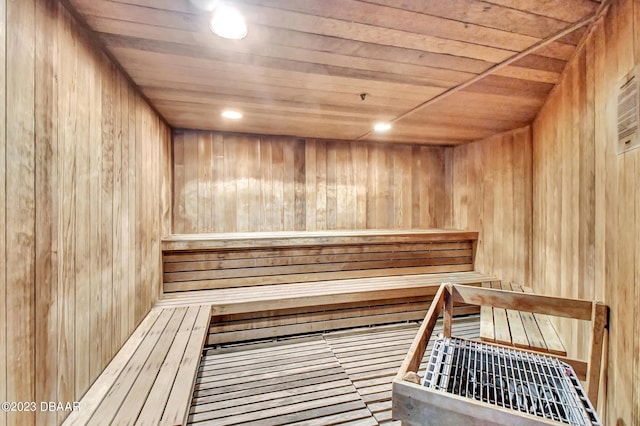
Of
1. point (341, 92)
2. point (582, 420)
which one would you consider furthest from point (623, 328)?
point (341, 92)

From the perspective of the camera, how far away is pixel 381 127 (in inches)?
114

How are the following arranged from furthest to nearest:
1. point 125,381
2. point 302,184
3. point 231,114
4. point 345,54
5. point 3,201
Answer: point 302,184
point 231,114
point 345,54
point 125,381
point 3,201

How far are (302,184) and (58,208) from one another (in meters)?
2.53

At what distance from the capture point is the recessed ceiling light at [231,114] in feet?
7.88

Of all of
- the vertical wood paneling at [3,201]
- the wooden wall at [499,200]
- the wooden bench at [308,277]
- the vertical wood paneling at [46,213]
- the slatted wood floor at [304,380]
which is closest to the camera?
the vertical wood paneling at [3,201]

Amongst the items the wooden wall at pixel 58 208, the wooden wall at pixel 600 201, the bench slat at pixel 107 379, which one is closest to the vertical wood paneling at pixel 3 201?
the wooden wall at pixel 58 208

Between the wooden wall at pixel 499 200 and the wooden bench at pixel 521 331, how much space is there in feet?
2.74

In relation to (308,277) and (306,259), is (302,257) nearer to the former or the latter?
(306,259)

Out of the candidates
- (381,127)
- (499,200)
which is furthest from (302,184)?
(499,200)

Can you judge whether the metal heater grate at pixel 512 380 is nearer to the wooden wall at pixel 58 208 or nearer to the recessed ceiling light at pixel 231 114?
the wooden wall at pixel 58 208

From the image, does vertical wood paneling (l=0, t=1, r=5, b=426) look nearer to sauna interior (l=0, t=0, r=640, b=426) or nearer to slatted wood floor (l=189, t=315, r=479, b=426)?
sauna interior (l=0, t=0, r=640, b=426)

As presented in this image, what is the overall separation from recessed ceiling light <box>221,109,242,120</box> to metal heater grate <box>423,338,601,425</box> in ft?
7.61

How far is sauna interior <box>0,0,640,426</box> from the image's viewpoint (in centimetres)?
101

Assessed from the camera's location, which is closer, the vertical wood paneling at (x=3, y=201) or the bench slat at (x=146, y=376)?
the vertical wood paneling at (x=3, y=201)
